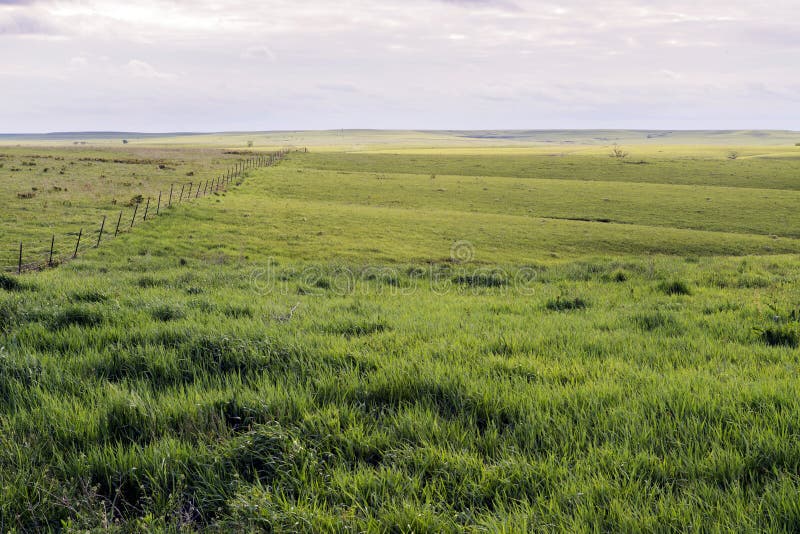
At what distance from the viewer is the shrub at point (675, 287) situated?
36.9 feet

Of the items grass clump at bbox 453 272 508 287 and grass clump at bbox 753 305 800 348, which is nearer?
grass clump at bbox 753 305 800 348

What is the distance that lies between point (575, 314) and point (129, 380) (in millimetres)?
6507

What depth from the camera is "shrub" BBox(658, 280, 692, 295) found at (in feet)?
36.9

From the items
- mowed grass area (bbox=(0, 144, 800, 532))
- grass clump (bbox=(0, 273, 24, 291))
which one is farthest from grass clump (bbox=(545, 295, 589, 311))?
grass clump (bbox=(0, 273, 24, 291))

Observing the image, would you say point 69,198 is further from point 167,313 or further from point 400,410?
point 400,410

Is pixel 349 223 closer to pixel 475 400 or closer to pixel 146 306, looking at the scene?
pixel 146 306

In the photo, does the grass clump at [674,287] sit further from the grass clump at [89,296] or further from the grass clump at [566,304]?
the grass clump at [89,296]

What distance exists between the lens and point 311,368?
215 inches

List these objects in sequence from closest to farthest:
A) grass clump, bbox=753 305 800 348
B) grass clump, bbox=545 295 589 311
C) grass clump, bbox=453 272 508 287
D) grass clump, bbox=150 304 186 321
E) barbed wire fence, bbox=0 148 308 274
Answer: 1. grass clump, bbox=753 305 800 348
2. grass clump, bbox=150 304 186 321
3. grass clump, bbox=545 295 589 311
4. grass clump, bbox=453 272 508 287
5. barbed wire fence, bbox=0 148 308 274

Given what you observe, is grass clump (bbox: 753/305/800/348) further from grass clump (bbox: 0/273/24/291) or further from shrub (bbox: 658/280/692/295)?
grass clump (bbox: 0/273/24/291)

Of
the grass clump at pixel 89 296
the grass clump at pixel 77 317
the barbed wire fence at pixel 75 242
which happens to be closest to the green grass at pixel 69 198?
the barbed wire fence at pixel 75 242

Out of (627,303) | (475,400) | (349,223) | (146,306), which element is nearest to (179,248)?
(349,223)

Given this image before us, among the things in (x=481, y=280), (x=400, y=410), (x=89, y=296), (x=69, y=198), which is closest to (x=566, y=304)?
(x=481, y=280)

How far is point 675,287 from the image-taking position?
11500 mm
